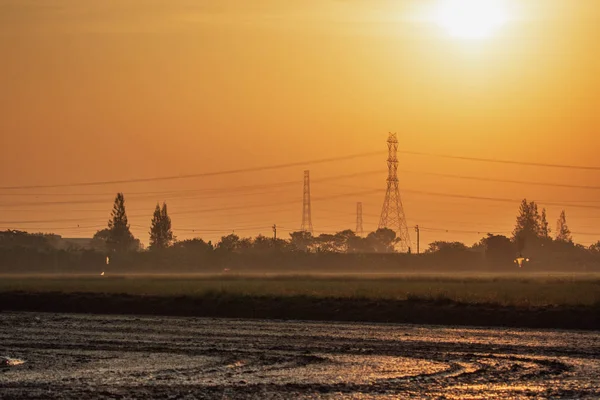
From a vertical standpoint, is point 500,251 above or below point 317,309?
above

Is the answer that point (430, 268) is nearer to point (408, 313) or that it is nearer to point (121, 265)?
point (121, 265)

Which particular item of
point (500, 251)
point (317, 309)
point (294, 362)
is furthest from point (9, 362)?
point (500, 251)

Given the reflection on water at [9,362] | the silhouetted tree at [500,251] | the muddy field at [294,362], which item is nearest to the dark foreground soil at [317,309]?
the muddy field at [294,362]

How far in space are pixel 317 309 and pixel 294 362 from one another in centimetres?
2150

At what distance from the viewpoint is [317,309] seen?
5025 cm

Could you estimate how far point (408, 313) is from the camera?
4803cm

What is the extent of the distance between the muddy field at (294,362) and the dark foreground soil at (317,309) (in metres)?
4.12

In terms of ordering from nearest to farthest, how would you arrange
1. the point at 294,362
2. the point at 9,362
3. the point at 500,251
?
1. the point at 9,362
2. the point at 294,362
3. the point at 500,251

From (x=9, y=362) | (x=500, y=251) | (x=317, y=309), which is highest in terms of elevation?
(x=500, y=251)

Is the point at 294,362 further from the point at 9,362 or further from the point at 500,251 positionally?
the point at 500,251

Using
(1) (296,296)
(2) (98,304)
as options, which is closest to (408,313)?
(1) (296,296)

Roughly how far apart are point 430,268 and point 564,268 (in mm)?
28241

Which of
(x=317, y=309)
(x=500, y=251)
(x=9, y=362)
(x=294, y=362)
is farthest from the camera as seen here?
(x=500, y=251)

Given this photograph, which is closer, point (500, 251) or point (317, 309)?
point (317, 309)
